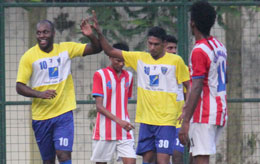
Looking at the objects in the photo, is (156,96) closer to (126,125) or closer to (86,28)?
(126,125)

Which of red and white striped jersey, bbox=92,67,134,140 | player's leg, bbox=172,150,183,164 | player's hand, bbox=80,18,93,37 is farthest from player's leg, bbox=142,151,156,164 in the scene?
player's hand, bbox=80,18,93,37

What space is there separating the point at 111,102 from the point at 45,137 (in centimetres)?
102

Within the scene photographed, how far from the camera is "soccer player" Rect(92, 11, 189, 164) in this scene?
757 centimetres

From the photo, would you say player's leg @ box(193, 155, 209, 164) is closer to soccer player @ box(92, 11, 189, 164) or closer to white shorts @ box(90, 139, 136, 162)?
soccer player @ box(92, 11, 189, 164)


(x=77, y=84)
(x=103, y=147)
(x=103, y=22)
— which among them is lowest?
(x=103, y=147)

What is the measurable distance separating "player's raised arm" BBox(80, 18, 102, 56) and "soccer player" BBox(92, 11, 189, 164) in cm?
37

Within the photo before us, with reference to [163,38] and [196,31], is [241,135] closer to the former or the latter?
[163,38]

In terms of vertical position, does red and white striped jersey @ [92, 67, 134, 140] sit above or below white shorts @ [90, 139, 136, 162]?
above

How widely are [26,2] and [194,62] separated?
3.91 meters

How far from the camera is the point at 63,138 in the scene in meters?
7.49

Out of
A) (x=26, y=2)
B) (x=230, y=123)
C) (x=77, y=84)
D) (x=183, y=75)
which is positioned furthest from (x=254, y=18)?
(x=26, y=2)

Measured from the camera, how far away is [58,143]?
749 centimetres

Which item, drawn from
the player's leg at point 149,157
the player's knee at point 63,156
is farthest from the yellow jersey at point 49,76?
the player's leg at point 149,157

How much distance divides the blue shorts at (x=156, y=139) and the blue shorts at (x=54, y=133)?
2.82 feet
